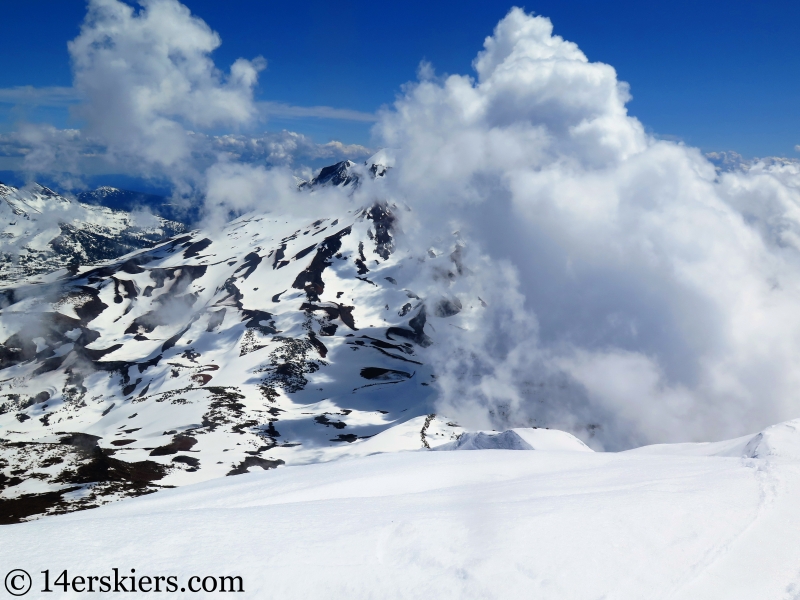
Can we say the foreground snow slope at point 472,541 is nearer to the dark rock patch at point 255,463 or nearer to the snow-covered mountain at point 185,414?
the snow-covered mountain at point 185,414

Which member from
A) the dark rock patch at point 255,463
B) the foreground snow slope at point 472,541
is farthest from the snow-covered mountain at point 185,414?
the foreground snow slope at point 472,541

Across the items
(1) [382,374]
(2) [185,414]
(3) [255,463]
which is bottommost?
(3) [255,463]

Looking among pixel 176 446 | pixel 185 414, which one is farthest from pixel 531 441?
pixel 185 414

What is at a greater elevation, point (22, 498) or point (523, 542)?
point (523, 542)

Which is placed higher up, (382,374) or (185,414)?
(382,374)

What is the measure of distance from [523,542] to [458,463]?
35.3 ft

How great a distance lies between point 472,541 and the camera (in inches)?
444

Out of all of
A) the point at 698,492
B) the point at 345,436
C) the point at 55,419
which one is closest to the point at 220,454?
the point at 345,436

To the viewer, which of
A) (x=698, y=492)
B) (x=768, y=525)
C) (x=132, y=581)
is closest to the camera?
(x=132, y=581)

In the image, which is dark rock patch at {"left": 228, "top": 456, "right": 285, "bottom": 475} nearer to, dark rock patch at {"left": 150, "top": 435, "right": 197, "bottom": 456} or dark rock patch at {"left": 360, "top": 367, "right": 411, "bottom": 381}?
dark rock patch at {"left": 150, "top": 435, "right": 197, "bottom": 456}

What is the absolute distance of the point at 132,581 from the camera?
955 centimetres

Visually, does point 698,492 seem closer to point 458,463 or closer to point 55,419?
point 458,463

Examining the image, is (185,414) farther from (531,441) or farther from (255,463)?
(531,441)

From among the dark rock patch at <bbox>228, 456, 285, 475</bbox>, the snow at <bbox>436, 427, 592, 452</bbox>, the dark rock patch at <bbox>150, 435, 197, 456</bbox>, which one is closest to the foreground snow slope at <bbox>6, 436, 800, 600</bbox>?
the snow at <bbox>436, 427, 592, 452</bbox>
